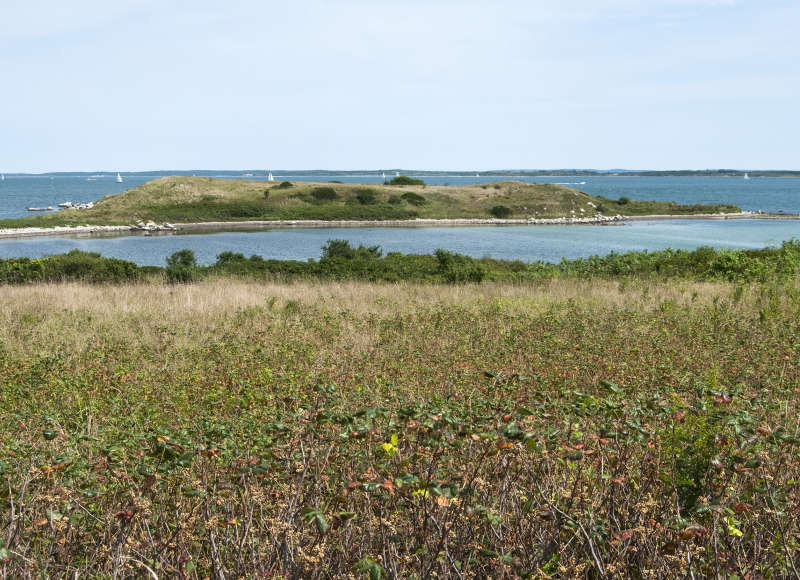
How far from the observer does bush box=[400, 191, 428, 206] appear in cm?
7599

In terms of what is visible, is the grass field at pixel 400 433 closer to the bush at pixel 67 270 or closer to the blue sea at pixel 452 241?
the bush at pixel 67 270

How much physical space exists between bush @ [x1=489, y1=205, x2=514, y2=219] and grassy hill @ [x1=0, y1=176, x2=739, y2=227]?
5.1 inches

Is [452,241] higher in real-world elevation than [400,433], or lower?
lower

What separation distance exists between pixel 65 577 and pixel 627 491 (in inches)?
122

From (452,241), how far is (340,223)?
59.7 feet

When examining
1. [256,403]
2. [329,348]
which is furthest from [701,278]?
[256,403]

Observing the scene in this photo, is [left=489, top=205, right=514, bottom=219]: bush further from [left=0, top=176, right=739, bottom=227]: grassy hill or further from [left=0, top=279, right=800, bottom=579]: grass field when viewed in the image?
[left=0, top=279, right=800, bottom=579]: grass field

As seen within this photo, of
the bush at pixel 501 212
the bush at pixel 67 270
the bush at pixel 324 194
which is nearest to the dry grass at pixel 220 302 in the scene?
the bush at pixel 67 270

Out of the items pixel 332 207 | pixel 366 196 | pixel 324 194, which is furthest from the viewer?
pixel 324 194

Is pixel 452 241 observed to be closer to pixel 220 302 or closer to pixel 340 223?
pixel 340 223

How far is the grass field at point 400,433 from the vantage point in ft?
9.77

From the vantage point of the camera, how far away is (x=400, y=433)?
416 centimetres

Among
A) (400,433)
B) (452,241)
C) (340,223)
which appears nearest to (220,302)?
Result: (400,433)

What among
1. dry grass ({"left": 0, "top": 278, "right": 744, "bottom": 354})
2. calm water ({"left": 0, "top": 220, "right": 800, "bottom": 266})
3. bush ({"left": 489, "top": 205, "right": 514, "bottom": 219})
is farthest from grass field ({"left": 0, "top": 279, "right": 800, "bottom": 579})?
bush ({"left": 489, "top": 205, "right": 514, "bottom": 219})
